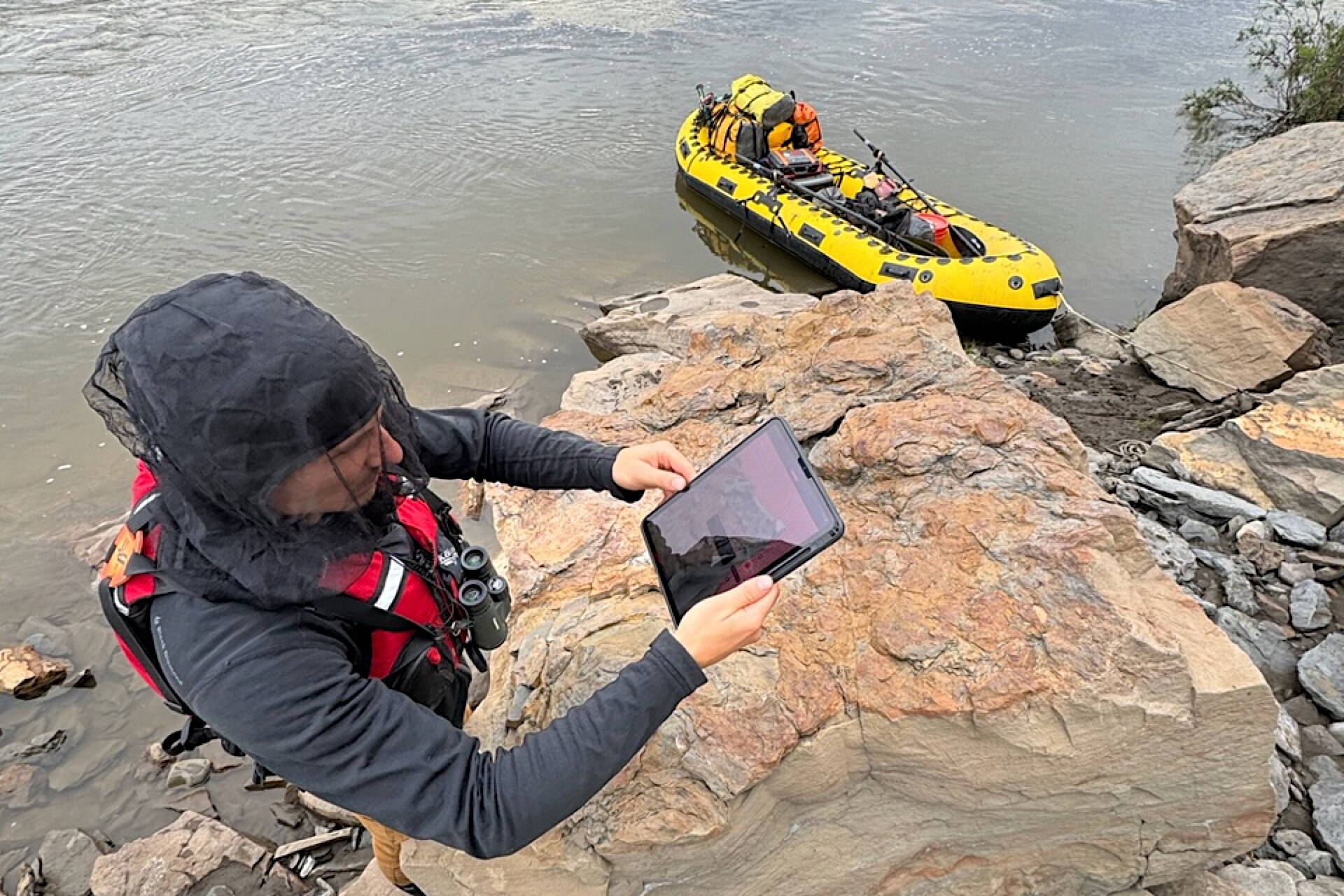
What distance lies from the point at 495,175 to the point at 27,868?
9436 millimetres

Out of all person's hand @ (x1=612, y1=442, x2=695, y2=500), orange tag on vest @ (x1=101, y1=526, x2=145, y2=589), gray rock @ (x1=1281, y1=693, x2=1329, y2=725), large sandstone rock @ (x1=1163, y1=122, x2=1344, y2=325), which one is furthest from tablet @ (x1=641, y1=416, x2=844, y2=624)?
large sandstone rock @ (x1=1163, y1=122, x2=1344, y2=325)

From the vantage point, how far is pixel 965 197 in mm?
11180

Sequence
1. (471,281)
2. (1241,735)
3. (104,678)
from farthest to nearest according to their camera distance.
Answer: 1. (471,281)
2. (104,678)
3. (1241,735)

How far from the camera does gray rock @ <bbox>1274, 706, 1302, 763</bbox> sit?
3.16m

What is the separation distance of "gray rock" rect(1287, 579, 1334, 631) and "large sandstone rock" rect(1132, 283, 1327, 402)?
2.72 m

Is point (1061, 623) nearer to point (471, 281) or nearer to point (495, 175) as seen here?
point (471, 281)

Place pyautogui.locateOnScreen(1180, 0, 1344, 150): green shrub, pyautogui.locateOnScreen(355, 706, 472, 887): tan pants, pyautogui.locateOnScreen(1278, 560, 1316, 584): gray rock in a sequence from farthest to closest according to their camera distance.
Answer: pyautogui.locateOnScreen(1180, 0, 1344, 150): green shrub → pyautogui.locateOnScreen(1278, 560, 1316, 584): gray rock → pyautogui.locateOnScreen(355, 706, 472, 887): tan pants

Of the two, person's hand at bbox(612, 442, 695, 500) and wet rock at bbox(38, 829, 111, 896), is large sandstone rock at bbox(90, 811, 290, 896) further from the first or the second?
person's hand at bbox(612, 442, 695, 500)

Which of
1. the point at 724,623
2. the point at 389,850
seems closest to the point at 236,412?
the point at 724,623

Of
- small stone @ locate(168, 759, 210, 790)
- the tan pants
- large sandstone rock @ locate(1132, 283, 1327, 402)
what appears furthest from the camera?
large sandstone rock @ locate(1132, 283, 1327, 402)

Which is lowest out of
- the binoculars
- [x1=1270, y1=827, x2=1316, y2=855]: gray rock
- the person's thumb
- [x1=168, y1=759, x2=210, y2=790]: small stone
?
[x1=168, y1=759, x2=210, y2=790]: small stone

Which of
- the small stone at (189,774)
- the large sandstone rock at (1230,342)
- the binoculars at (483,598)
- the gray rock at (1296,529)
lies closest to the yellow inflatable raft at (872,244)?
the large sandstone rock at (1230,342)

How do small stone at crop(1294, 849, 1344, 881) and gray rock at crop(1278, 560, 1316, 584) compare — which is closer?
small stone at crop(1294, 849, 1344, 881)

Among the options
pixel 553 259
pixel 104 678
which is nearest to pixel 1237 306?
pixel 553 259
